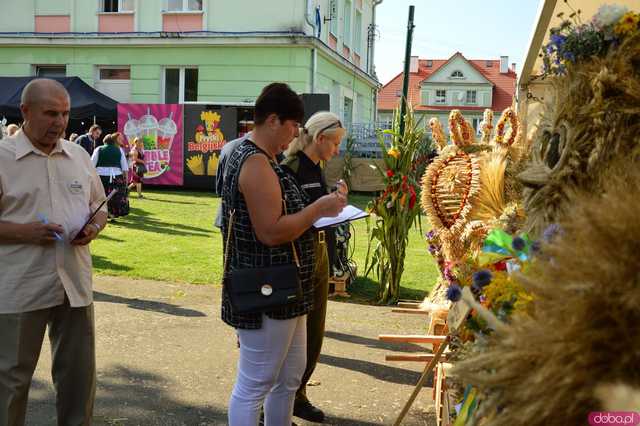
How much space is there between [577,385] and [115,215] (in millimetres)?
12241

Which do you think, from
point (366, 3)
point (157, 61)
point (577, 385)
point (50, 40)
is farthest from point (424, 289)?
point (366, 3)

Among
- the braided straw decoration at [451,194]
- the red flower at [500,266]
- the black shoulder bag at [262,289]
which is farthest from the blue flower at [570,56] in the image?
the braided straw decoration at [451,194]

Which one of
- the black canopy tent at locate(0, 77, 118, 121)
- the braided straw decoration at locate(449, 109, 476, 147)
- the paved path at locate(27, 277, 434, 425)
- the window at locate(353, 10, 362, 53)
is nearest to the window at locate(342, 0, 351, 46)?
the window at locate(353, 10, 362, 53)

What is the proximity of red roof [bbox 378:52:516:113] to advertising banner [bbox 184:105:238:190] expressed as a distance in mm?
35361

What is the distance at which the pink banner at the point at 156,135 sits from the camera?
1939 centimetres

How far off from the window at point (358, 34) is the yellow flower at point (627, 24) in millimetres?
27492

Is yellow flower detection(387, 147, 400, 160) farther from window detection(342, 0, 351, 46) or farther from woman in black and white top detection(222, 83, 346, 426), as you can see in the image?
window detection(342, 0, 351, 46)

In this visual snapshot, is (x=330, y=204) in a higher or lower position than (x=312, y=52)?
lower

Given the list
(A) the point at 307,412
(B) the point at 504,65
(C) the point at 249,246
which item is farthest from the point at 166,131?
(B) the point at 504,65

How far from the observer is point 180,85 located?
2233cm

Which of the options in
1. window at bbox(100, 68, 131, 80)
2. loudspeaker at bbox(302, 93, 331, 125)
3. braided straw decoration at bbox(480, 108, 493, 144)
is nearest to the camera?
braided straw decoration at bbox(480, 108, 493, 144)

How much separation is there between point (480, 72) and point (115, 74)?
136 ft

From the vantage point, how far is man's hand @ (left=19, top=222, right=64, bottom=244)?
2.96 metres

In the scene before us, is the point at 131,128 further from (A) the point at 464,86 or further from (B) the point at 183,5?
(A) the point at 464,86
